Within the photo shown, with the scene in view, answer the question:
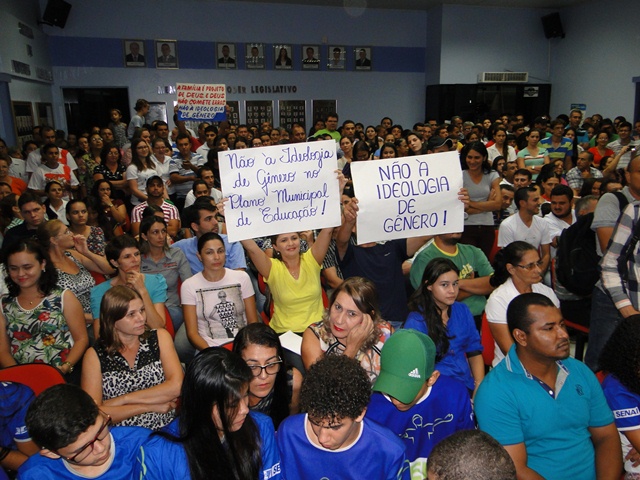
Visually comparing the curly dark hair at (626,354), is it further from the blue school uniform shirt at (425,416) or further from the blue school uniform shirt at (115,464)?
the blue school uniform shirt at (115,464)

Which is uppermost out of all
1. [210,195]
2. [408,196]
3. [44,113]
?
[44,113]

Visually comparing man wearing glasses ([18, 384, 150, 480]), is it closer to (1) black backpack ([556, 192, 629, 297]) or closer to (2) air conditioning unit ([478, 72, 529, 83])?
(1) black backpack ([556, 192, 629, 297])

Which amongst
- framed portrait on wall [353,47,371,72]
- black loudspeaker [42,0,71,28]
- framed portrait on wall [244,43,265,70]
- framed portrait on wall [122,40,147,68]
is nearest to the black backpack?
framed portrait on wall [244,43,265,70]

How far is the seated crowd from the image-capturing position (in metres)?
1.86

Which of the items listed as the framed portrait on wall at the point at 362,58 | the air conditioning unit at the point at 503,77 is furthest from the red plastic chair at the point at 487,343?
the air conditioning unit at the point at 503,77

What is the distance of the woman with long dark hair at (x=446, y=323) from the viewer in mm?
2924

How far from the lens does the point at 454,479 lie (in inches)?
57.8

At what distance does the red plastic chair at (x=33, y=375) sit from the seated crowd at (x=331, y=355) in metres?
0.14

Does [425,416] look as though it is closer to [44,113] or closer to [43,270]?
[43,270]

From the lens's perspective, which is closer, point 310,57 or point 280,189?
point 280,189

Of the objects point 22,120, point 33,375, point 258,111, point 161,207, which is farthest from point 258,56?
point 33,375

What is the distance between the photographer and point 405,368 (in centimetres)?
206

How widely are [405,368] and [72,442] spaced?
50.2 inches

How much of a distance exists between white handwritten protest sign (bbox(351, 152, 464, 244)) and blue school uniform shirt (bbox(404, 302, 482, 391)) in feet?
2.10
